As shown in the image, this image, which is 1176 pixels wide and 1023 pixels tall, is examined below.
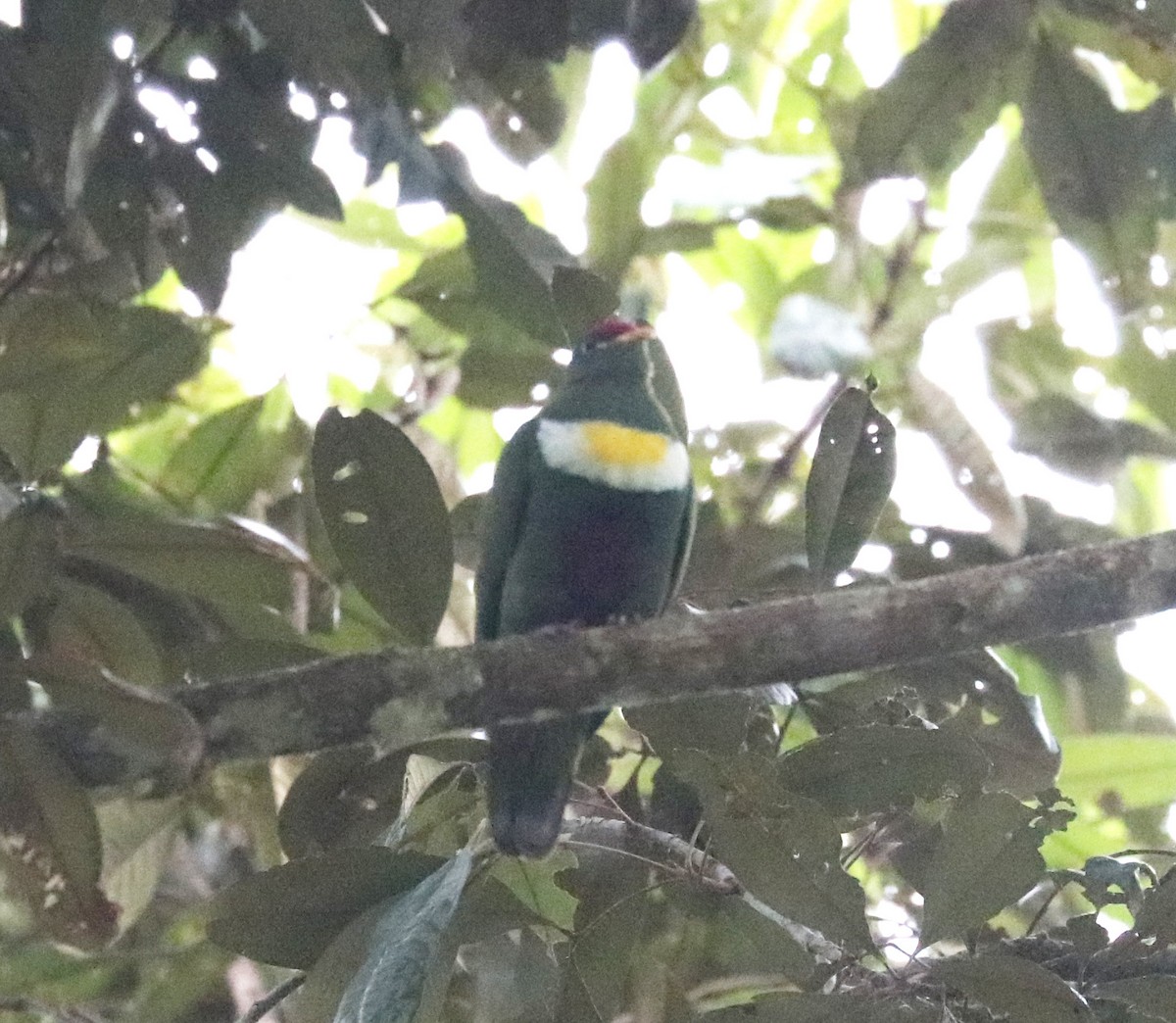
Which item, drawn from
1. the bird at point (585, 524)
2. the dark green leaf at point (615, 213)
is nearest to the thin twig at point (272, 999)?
the bird at point (585, 524)

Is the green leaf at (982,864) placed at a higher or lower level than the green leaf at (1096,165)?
lower

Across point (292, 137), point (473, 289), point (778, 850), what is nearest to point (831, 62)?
point (473, 289)

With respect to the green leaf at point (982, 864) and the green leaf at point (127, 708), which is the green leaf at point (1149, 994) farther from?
the green leaf at point (127, 708)

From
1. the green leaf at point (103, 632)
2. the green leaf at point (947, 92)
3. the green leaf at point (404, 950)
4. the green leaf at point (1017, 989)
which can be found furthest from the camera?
the green leaf at point (947, 92)

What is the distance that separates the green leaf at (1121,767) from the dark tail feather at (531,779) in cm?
103

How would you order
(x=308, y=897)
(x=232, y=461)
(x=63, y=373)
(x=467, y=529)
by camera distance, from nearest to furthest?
(x=308, y=897)
(x=63, y=373)
(x=467, y=529)
(x=232, y=461)

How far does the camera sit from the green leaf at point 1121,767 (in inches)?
111

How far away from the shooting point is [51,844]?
1.85 meters

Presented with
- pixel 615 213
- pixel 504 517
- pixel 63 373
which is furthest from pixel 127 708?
pixel 615 213

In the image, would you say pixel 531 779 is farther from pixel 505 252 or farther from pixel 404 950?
pixel 505 252

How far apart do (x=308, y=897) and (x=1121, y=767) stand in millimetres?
1711

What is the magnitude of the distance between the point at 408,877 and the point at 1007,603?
85cm

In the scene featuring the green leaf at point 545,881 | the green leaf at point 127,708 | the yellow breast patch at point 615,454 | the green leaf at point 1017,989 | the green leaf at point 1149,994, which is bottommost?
the green leaf at point 545,881

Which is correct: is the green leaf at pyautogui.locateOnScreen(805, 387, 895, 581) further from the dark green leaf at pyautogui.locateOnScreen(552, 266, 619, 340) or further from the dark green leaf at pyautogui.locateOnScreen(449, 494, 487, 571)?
the dark green leaf at pyautogui.locateOnScreen(449, 494, 487, 571)
